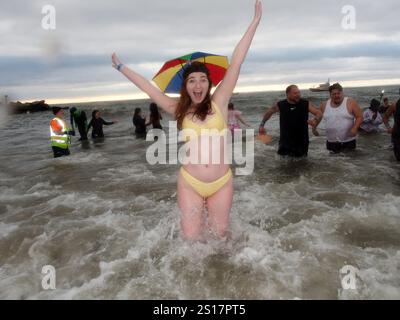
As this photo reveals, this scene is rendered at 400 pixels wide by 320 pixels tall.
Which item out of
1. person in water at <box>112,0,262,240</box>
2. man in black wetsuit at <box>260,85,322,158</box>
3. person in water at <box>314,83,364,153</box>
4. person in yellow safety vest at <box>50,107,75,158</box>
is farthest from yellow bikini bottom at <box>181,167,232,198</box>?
person in yellow safety vest at <box>50,107,75,158</box>

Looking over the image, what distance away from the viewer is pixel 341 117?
7.94m

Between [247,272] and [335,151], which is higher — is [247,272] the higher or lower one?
the lower one

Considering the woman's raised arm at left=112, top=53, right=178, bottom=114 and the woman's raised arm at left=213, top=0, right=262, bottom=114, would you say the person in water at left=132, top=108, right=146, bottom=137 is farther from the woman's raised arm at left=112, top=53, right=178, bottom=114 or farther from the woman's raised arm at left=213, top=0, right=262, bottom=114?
the woman's raised arm at left=213, top=0, right=262, bottom=114

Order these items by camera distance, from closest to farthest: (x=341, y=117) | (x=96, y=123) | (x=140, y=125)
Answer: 1. (x=341, y=117)
2. (x=96, y=123)
3. (x=140, y=125)

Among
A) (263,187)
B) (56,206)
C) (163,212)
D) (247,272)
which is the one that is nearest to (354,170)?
(263,187)

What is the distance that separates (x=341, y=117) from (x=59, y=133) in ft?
27.9

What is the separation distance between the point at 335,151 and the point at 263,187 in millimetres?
2933

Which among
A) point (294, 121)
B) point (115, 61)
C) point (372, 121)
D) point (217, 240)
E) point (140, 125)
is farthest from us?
point (140, 125)

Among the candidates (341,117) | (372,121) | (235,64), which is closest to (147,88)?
(235,64)

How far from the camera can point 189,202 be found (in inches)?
150

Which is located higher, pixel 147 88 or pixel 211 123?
pixel 147 88

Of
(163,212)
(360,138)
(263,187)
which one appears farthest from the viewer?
(360,138)

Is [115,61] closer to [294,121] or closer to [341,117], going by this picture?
[294,121]
